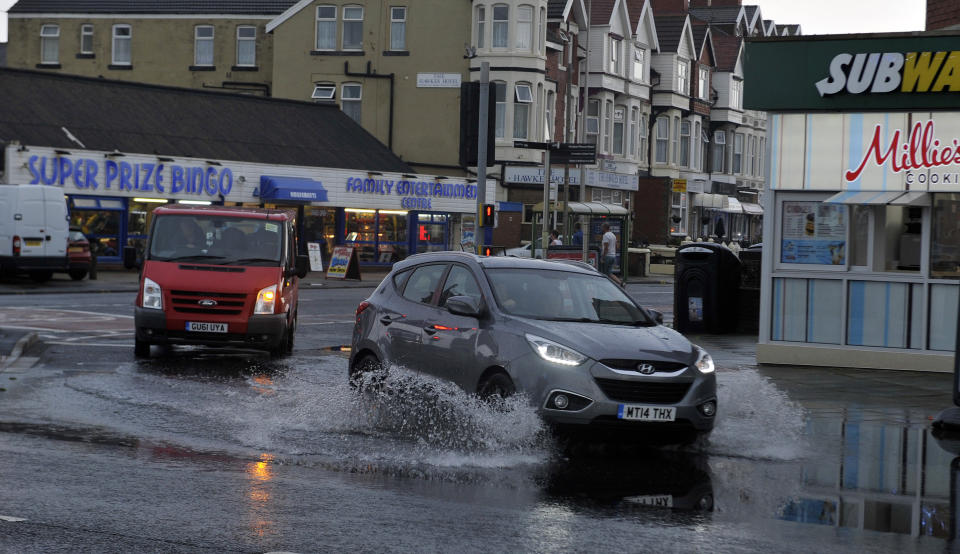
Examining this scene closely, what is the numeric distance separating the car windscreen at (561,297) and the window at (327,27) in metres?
44.9

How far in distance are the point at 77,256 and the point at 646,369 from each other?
27.3 m

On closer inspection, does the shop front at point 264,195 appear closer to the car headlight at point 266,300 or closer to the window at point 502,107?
the window at point 502,107

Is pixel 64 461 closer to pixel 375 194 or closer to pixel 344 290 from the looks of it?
pixel 344 290

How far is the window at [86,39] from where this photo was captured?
58812 mm

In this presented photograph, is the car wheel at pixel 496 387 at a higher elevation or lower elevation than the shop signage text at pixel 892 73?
lower

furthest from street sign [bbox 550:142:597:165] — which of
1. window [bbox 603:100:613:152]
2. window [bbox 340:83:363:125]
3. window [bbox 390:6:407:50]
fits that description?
window [bbox 603:100:613:152]

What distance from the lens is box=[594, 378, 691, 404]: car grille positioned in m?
9.95

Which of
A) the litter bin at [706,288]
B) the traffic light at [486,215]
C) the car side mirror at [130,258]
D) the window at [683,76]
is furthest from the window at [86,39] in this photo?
the car side mirror at [130,258]

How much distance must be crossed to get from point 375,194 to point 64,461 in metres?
38.8

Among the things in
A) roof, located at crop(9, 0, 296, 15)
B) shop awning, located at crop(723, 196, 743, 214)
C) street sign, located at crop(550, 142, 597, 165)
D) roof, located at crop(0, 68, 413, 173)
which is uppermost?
roof, located at crop(9, 0, 296, 15)

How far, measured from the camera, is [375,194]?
4788 cm

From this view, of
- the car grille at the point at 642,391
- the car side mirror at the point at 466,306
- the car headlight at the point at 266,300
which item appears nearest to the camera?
the car grille at the point at 642,391

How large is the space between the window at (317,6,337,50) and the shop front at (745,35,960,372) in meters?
39.3

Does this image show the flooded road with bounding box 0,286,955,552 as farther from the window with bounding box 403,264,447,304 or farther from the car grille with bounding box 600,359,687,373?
the window with bounding box 403,264,447,304
